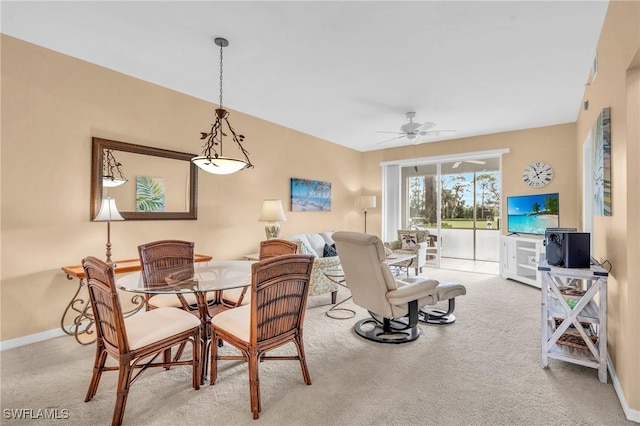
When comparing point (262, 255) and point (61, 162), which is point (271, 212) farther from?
point (61, 162)

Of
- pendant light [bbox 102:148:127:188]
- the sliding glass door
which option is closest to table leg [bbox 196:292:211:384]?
pendant light [bbox 102:148:127:188]

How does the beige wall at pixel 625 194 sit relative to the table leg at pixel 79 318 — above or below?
above

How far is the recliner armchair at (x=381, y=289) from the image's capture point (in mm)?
2633

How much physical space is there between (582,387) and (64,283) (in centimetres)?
429

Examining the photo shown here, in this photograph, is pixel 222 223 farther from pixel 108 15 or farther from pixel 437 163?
pixel 437 163

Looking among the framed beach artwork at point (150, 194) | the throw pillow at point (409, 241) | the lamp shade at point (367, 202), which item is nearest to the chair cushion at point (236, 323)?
the framed beach artwork at point (150, 194)

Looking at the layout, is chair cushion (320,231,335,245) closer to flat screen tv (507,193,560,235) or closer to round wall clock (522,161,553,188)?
flat screen tv (507,193,560,235)

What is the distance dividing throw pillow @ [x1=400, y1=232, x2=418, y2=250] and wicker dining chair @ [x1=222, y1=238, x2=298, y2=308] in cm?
354

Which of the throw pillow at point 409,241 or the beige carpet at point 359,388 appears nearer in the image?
the beige carpet at point 359,388

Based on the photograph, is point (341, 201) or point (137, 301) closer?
point (137, 301)

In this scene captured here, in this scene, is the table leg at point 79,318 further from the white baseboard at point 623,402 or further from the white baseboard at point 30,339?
the white baseboard at point 623,402

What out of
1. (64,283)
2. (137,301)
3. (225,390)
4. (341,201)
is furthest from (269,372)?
(341,201)

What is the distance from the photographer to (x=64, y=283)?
2988mm

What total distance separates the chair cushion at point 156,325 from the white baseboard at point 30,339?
151 centimetres
